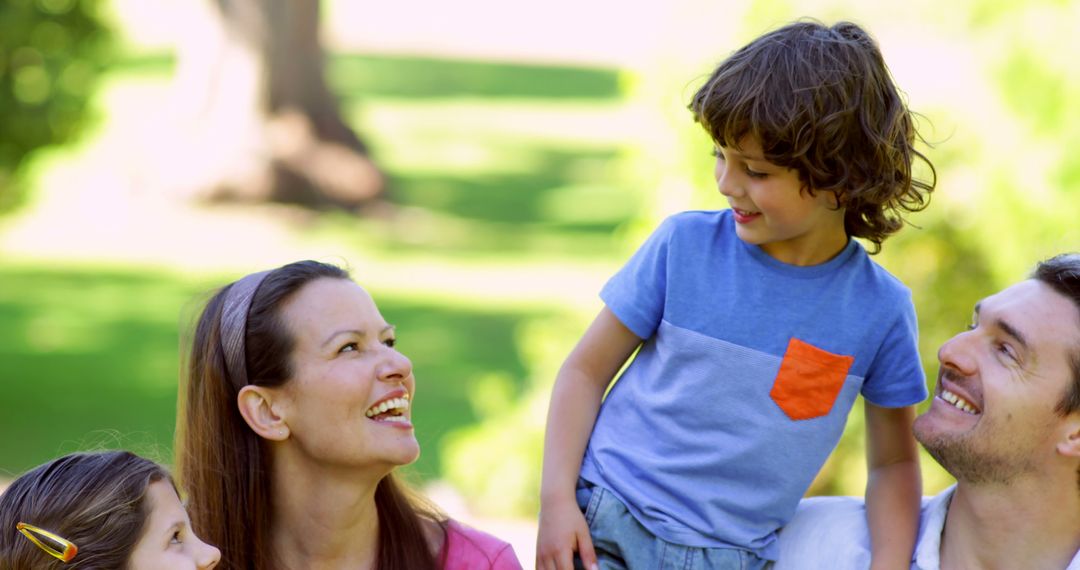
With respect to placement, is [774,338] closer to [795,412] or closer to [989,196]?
[795,412]

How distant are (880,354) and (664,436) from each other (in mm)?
487

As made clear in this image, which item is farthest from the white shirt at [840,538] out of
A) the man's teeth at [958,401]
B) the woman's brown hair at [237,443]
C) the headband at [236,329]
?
the headband at [236,329]

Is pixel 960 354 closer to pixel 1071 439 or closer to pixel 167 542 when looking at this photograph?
pixel 1071 439

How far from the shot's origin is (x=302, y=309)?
2844mm

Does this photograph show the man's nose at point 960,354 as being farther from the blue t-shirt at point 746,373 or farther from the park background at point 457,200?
the park background at point 457,200

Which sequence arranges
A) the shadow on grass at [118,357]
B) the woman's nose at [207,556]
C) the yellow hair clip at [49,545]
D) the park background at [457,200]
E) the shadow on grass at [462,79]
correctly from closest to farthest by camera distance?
the yellow hair clip at [49,545], the woman's nose at [207,556], the park background at [457,200], the shadow on grass at [118,357], the shadow on grass at [462,79]

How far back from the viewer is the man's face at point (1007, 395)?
2727 mm

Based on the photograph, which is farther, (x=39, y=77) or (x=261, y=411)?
(x=39, y=77)

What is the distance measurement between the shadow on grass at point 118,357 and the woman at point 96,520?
569cm

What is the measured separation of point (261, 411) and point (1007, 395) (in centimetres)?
156

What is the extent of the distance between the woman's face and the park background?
0.26 metres

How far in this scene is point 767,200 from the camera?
2.69m

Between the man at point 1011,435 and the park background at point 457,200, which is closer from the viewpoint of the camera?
the man at point 1011,435

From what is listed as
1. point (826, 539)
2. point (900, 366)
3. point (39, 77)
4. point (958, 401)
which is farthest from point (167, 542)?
point (39, 77)
